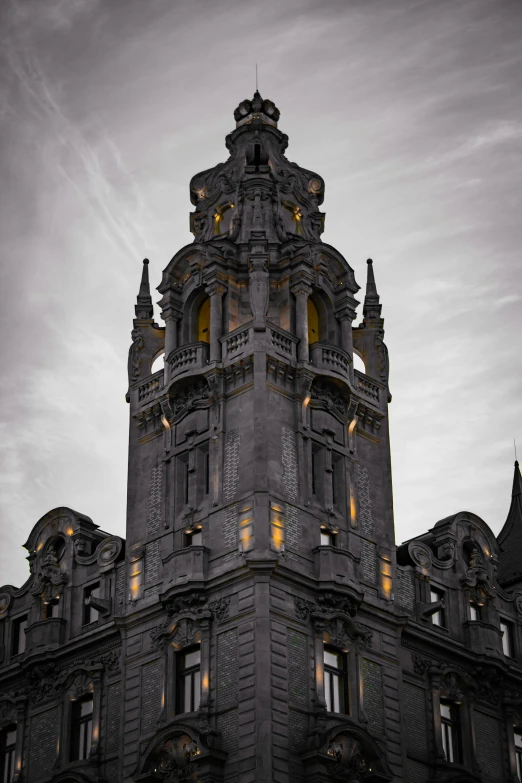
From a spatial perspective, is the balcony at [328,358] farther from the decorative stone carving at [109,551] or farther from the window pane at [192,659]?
the window pane at [192,659]

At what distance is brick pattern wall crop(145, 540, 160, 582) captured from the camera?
64438 mm

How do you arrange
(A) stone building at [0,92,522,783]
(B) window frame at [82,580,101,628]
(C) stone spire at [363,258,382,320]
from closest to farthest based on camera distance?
(A) stone building at [0,92,522,783] → (B) window frame at [82,580,101,628] → (C) stone spire at [363,258,382,320]

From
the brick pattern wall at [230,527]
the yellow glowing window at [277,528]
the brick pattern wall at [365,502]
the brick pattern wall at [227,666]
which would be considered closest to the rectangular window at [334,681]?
the brick pattern wall at [227,666]

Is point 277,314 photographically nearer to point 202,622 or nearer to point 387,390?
point 387,390

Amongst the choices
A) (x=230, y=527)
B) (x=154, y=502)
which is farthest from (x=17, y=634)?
(x=230, y=527)

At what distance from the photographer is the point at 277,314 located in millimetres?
→ 68125

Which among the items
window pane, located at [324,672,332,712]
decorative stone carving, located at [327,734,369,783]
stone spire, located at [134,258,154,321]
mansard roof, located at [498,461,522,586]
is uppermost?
stone spire, located at [134,258,154,321]

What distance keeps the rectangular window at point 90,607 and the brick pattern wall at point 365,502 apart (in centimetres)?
1169

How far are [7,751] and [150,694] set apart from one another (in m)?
9.80

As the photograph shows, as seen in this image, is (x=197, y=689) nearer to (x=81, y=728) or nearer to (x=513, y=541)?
(x=81, y=728)

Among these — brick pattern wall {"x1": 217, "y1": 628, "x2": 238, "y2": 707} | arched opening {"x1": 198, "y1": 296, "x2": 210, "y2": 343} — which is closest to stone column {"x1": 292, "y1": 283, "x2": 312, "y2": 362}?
arched opening {"x1": 198, "y1": 296, "x2": 210, "y2": 343}

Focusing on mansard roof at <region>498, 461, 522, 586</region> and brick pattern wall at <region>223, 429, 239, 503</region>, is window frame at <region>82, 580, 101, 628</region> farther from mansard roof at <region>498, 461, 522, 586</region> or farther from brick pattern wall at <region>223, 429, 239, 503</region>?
mansard roof at <region>498, 461, 522, 586</region>

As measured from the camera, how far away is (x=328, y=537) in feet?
209

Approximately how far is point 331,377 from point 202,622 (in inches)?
478
